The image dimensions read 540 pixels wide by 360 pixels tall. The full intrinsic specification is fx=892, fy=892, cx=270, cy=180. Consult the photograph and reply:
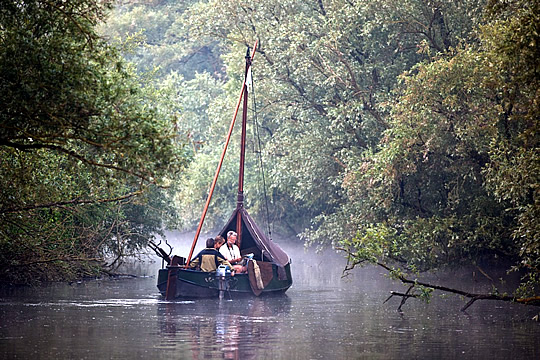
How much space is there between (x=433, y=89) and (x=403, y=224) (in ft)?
13.9

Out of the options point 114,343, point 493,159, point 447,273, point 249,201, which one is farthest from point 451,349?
point 249,201

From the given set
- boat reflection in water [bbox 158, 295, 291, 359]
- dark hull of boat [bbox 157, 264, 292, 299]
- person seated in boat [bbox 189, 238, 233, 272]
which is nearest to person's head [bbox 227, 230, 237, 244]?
person seated in boat [bbox 189, 238, 233, 272]

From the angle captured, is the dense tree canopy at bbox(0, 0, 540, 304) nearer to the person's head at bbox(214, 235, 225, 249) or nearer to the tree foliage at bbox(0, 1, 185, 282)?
the tree foliage at bbox(0, 1, 185, 282)

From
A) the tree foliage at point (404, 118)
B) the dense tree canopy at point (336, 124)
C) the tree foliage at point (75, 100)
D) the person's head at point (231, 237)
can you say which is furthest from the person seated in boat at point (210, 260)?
the tree foliage at point (75, 100)

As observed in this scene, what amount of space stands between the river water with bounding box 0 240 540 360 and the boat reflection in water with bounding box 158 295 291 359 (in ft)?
0.06

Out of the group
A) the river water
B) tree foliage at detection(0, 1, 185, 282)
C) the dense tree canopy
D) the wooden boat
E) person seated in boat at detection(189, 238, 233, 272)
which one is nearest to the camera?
tree foliage at detection(0, 1, 185, 282)

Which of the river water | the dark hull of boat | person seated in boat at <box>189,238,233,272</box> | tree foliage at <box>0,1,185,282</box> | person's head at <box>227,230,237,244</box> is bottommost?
the river water

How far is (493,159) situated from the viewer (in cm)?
2008

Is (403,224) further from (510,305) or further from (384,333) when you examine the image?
(384,333)

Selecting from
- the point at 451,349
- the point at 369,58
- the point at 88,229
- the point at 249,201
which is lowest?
the point at 451,349

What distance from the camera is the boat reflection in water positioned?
1409cm

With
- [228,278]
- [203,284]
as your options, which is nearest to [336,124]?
[228,278]

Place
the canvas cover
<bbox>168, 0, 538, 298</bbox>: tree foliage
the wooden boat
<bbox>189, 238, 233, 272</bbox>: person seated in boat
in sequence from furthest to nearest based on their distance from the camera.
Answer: the canvas cover → <bbox>189, 238, 233, 272</bbox>: person seated in boat → the wooden boat → <bbox>168, 0, 538, 298</bbox>: tree foliage

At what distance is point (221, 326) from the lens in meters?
17.3
